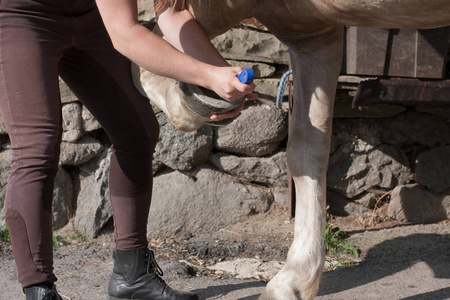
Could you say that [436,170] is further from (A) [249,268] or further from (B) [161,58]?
(B) [161,58]

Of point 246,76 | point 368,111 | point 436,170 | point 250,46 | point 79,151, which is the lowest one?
point 436,170

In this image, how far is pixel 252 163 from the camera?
334 cm

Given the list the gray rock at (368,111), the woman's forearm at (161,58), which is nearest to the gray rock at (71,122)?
the gray rock at (368,111)

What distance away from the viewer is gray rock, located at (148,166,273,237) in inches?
128

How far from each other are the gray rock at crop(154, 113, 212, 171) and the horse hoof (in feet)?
5.98

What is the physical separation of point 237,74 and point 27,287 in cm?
101

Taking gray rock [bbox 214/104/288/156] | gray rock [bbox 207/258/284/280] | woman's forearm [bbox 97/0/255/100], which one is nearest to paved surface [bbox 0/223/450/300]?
gray rock [bbox 207/258/284/280]

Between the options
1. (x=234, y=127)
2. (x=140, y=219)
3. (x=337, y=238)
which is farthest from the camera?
(x=234, y=127)

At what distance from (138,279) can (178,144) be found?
4.04ft

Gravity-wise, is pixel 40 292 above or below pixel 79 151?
below

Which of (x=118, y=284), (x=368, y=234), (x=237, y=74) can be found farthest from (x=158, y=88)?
(x=368, y=234)

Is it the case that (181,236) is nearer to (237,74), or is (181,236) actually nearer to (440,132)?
(440,132)

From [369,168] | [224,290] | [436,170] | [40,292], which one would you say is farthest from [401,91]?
[40,292]

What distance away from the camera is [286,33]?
1.76 meters
